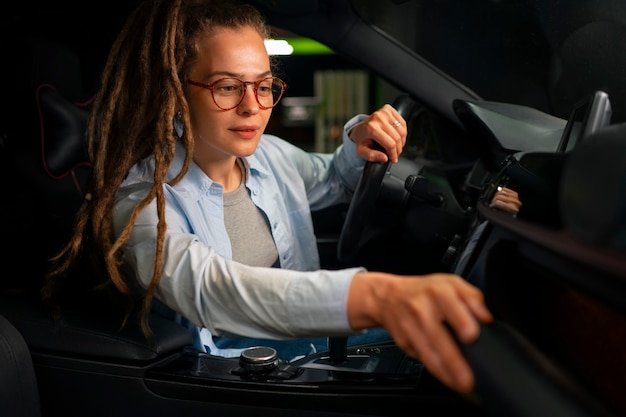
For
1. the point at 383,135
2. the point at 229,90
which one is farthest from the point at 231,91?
the point at 383,135

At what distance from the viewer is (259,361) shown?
Result: 43.4 inches

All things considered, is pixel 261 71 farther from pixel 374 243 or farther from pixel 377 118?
pixel 374 243

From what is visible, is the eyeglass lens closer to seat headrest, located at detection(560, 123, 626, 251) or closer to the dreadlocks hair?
the dreadlocks hair

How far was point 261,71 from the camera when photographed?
124 centimetres

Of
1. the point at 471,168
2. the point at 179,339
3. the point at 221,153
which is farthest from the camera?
the point at 471,168

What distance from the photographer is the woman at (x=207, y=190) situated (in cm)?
88

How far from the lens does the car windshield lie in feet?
4.29

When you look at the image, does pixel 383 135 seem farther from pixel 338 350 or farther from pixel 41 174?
pixel 41 174

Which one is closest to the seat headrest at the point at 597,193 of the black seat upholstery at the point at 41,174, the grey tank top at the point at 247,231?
the grey tank top at the point at 247,231

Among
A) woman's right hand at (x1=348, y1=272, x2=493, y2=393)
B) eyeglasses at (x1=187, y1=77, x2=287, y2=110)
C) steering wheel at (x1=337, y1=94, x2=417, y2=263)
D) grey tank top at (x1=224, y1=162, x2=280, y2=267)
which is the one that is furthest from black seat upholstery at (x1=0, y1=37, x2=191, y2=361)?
woman's right hand at (x1=348, y1=272, x2=493, y2=393)

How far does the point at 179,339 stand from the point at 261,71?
0.49m

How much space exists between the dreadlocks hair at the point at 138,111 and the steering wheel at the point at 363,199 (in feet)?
1.15

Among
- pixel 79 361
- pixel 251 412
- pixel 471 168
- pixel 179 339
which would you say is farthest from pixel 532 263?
pixel 471 168

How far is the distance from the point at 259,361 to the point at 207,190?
376mm
